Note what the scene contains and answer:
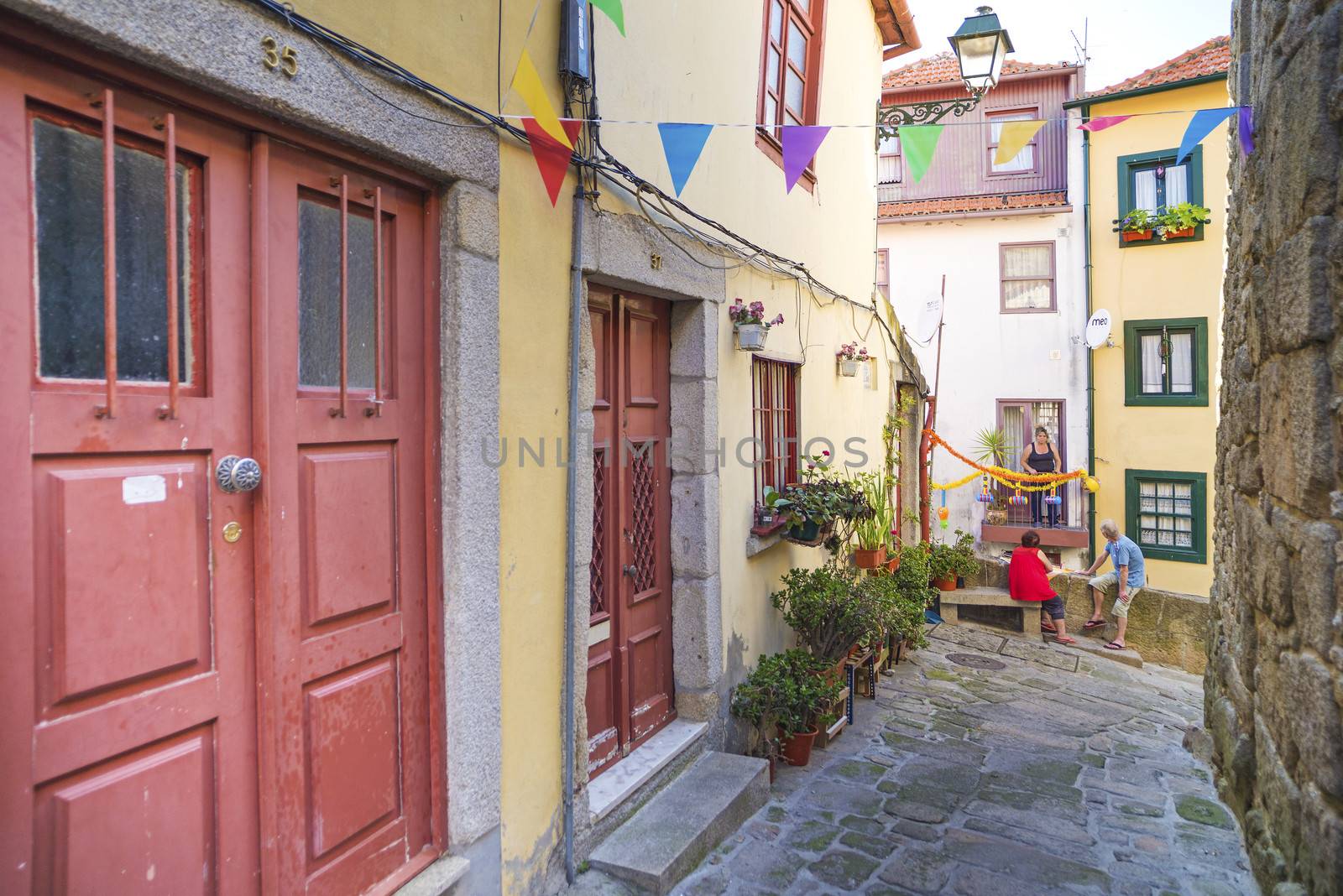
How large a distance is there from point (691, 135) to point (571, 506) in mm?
1638

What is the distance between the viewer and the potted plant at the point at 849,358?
24.3ft

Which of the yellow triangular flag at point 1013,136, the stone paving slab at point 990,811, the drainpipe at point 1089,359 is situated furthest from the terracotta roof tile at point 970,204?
the yellow triangular flag at point 1013,136

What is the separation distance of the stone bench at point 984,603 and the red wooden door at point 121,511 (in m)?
9.23

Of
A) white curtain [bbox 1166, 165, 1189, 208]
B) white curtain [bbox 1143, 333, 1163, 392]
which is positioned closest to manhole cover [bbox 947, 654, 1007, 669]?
white curtain [bbox 1143, 333, 1163, 392]

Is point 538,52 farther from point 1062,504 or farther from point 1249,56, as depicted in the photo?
point 1062,504

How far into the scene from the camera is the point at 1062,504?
1464 cm

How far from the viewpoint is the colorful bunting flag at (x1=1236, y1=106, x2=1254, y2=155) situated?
3.59 meters

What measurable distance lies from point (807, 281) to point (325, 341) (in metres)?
4.70

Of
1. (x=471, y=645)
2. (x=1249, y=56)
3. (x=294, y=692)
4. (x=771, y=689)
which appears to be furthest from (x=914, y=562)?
(x=294, y=692)

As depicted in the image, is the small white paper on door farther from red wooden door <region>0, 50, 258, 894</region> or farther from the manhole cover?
the manhole cover

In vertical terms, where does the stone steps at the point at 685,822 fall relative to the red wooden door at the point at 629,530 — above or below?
below

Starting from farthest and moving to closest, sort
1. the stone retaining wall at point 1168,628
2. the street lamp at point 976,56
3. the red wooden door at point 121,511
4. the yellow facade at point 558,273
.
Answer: the stone retaining wall at point 1168,628, the street lamp at point 976,56, the yellow facade at point 558,273, the red wooden door at point 121,511

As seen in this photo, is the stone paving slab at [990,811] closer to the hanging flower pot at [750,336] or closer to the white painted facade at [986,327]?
the hanging flower pot at [750,336]

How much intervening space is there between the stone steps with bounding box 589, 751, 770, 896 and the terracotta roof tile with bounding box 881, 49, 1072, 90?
47.4 ft
